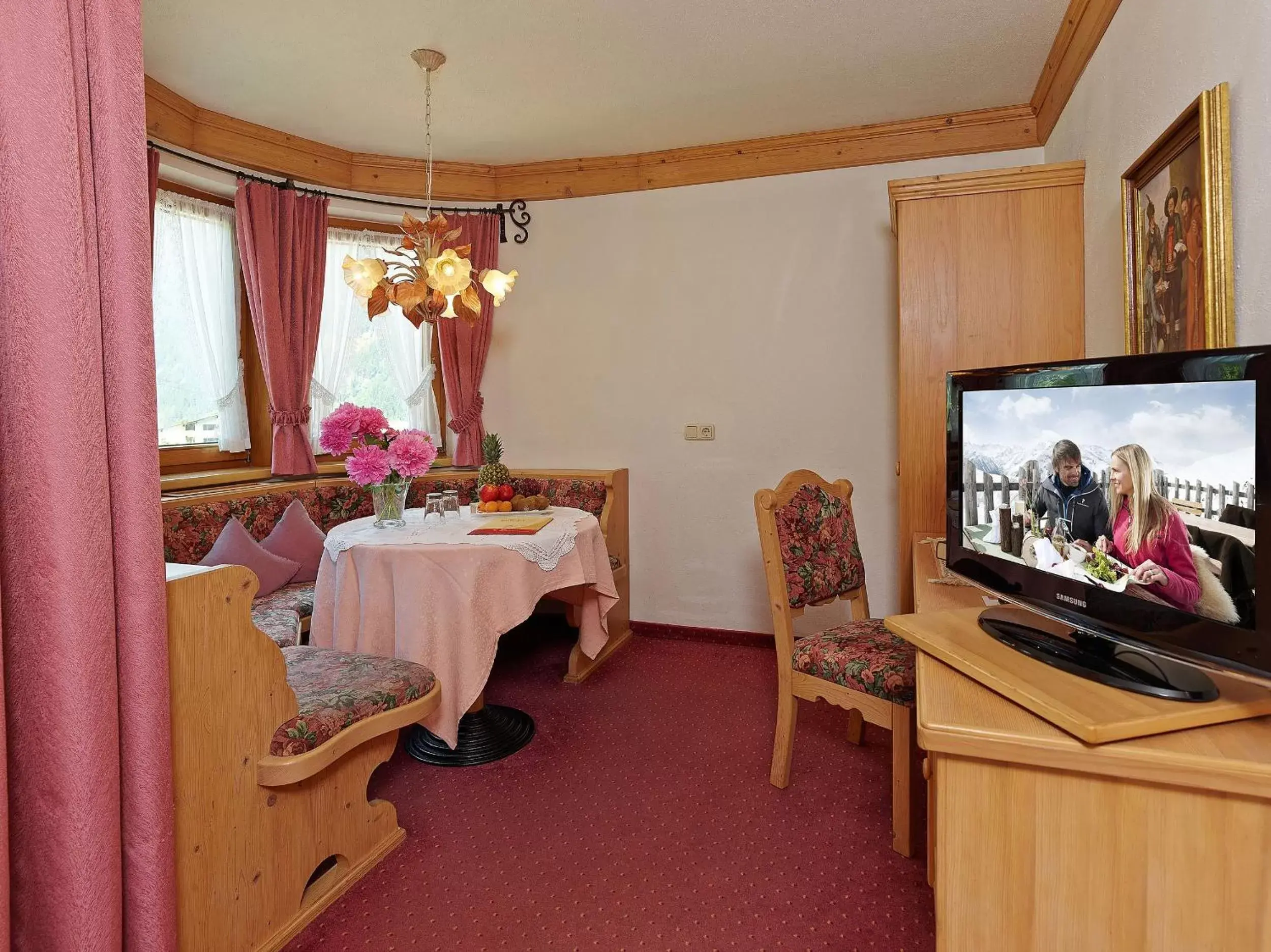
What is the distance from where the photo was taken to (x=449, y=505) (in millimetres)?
3059

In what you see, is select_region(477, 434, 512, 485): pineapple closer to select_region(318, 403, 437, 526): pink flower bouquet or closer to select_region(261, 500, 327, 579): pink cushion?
select_region(318, 403, 437, 526): pink flower bouquet

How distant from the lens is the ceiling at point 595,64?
2.66 meters

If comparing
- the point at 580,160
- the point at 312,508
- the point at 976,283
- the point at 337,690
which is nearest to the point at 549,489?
the point at 312,508

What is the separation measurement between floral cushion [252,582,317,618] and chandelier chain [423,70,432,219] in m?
1.64

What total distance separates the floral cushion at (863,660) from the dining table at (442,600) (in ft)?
3.08

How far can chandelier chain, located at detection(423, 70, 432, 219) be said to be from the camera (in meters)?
3.19

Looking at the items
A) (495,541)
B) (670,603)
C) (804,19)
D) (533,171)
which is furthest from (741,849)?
(533,171)

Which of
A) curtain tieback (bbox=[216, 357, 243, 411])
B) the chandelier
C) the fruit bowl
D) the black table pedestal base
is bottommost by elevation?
Result: the black table pedestal base

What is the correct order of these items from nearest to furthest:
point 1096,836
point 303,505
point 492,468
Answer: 1. point 1096,836
2. point 492,468
3. point 303,505

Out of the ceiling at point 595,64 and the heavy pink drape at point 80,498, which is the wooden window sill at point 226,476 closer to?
the ceiling at point 595,64

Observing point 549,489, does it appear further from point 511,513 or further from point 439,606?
point 439,606

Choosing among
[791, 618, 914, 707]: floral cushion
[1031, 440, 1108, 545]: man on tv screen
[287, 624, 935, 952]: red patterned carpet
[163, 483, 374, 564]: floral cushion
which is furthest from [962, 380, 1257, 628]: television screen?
[163, 483, 374, 564]: floral cushion

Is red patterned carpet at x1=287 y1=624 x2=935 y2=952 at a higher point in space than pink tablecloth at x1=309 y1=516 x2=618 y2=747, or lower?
lower

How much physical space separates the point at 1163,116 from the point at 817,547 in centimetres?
152
